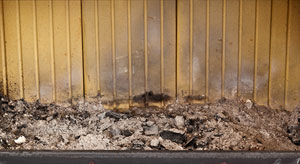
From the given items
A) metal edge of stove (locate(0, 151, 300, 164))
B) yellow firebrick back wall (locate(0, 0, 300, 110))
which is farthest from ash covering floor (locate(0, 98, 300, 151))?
metal edge of stove (locate(0, 151, 300, 164))

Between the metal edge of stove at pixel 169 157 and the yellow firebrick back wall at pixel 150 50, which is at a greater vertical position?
the yellow firebrick back wall at pixel 150 50

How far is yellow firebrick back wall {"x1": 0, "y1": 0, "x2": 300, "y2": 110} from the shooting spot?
3.77 meters

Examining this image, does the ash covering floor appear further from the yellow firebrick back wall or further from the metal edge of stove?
the metal edge of stove

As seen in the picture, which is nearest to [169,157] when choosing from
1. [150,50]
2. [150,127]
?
[150,127]

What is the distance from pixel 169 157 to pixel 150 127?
0.53 meters

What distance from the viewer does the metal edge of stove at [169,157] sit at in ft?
9.96

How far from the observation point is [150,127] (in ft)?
11.7

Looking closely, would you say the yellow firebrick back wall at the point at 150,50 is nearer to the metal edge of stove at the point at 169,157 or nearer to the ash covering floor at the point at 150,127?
the ash covering floor at the point at 150,127

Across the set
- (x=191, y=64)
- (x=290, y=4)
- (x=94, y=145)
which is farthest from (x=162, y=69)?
(x=290, y=4)

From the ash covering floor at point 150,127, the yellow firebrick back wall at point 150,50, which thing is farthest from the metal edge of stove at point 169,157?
the yellow firebrick back wall at point 150,50

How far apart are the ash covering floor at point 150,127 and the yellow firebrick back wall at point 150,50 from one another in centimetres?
9

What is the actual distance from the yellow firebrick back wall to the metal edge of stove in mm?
833

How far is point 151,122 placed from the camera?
3.60 m

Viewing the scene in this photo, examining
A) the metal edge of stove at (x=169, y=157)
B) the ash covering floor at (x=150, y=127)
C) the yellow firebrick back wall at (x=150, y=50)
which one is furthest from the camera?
the yellow firebrick back wall at (x=150, y=50)
